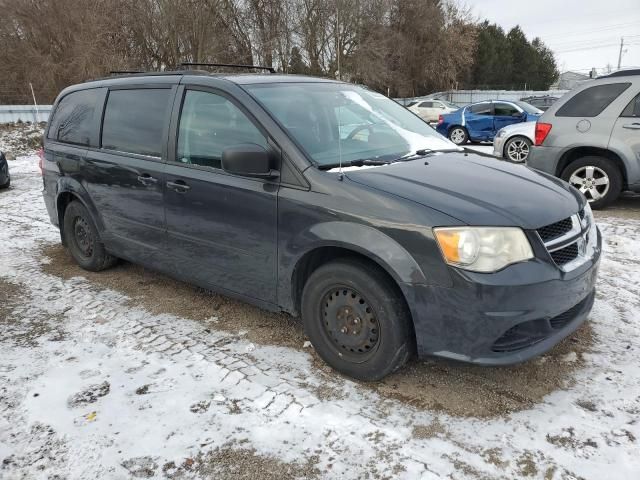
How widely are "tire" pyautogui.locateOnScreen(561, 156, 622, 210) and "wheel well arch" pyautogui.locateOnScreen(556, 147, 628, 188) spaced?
0.05 meters

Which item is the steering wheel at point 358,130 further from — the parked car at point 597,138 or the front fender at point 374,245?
the parked car at point 597,138

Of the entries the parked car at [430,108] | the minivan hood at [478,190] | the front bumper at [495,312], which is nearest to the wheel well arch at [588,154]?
the minivan hood at [478,190]

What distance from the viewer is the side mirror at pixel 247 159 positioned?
9.76ft

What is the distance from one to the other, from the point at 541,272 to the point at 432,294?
56 centimetres

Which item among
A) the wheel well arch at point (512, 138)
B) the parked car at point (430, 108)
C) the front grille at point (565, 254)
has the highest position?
the parked car at point (430, 108)

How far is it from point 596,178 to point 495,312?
209 inches

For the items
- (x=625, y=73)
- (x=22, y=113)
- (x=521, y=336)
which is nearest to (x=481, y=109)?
(x=625, y=73)

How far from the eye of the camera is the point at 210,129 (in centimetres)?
355

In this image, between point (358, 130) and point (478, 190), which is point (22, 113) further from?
point (478, 190)

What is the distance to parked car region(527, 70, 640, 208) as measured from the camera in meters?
6.52

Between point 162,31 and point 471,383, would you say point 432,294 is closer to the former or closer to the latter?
point 471,383

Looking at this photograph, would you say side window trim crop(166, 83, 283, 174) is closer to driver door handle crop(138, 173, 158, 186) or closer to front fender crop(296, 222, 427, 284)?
driver door handle crop(138, 173, 158, 186)

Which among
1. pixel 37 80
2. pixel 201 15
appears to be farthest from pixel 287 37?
pixel 37 80

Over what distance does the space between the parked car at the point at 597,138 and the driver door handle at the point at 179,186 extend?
5358 millimetres
